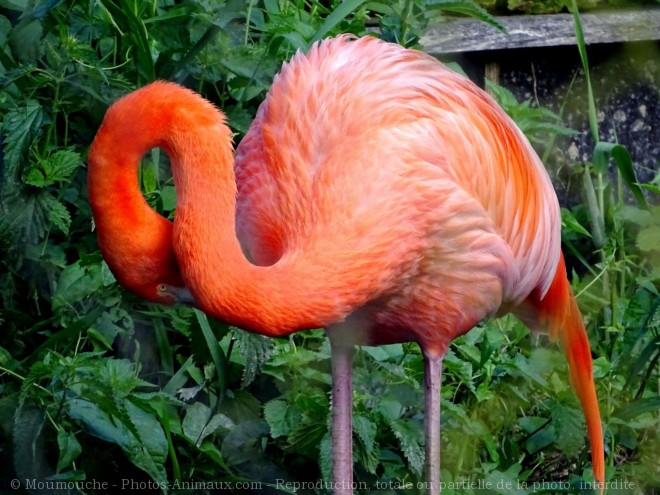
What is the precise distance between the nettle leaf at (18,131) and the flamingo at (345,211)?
0.58 meters

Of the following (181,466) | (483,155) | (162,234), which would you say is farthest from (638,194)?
(162,234)

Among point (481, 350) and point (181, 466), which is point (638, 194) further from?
point (181, 466)

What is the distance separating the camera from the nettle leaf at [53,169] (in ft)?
10.5

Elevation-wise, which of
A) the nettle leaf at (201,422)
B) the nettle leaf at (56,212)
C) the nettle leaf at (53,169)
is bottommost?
the nettle leaf at (201,422)


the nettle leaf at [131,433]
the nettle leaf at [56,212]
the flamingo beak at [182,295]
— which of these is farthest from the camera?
the nettle leaf at [56,212]

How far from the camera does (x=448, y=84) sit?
9.58ft

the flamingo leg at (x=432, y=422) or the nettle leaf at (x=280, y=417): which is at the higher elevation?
the flamingo leg at (x=432, y=422)

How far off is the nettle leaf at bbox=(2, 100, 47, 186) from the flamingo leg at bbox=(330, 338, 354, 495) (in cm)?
93

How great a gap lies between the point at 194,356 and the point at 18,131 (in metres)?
0.78

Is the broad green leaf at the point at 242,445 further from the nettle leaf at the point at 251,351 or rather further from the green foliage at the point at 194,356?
the nettle leaf at the point at 251,351

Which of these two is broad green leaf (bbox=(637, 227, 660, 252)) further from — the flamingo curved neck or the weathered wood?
the flamingo curved neck

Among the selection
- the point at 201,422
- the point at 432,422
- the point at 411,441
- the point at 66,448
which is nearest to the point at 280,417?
the point at 201,422

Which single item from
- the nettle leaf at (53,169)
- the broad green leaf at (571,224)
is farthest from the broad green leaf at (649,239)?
the nettle leaf at (53,169)

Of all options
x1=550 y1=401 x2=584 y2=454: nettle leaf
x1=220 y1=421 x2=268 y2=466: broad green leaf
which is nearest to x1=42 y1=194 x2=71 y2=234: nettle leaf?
x1=220 y1=421 x2=268 y2=466: broad green leaf
